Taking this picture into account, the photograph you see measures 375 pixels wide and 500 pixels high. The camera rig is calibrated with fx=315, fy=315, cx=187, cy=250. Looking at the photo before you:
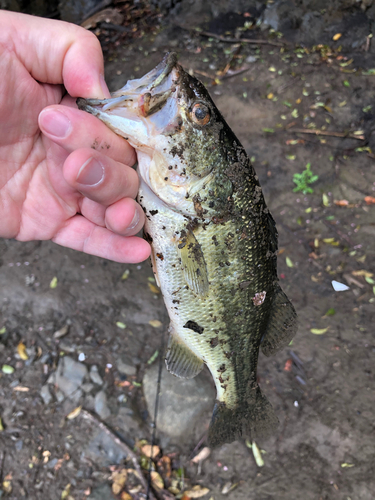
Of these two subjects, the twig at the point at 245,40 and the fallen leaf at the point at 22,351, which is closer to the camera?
the fallen leaf at the point at 22,351

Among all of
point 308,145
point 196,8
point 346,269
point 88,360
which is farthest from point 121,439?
point 196,8

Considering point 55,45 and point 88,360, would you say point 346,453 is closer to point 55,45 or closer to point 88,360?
point 88,360

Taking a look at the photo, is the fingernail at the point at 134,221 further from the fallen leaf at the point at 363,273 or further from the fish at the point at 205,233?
the fallen leaf at the point at 363,273

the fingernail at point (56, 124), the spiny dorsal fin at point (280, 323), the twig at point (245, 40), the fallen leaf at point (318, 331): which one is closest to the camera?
the fingernail at point (56, 124)

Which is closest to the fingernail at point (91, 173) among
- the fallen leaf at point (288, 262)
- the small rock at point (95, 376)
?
the small rock at point (95, 376)

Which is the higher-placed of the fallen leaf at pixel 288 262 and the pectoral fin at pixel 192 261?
the pectoral fin at pixel 192 261

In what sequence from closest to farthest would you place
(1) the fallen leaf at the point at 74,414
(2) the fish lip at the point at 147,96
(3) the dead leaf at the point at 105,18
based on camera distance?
(2) the fish lip at the point at 147,96
(1) the fallen leaf at the point at 74,414
(3) the dead leaf at the point at 105,18

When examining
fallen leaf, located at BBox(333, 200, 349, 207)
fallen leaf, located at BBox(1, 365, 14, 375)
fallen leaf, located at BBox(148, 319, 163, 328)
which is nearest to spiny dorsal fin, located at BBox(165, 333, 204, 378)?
fallen leaf, located at BBox(148, 319, 163, 328)
